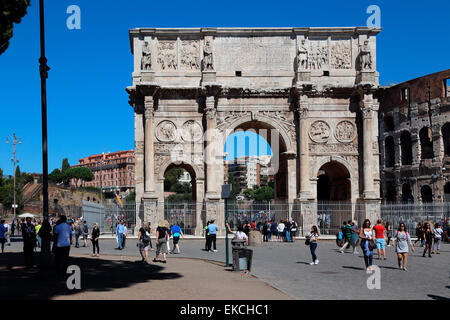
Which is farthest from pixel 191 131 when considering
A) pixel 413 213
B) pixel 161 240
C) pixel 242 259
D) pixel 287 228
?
pixel 242 259

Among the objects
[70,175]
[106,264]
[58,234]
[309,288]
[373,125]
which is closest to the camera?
[309,288]

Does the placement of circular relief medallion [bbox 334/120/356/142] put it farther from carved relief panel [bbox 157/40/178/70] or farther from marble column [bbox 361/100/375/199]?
carved relief panel [bbox 157/40/178/70]

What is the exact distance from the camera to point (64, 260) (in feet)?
40.1

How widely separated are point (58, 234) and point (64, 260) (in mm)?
612

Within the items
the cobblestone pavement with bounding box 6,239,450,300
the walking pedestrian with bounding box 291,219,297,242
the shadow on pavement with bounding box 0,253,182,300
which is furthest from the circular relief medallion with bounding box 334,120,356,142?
the shadow on pavement with bounding box 0,253,182,300

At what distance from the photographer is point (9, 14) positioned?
1106 centimetres

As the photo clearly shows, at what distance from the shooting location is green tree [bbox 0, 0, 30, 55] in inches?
431

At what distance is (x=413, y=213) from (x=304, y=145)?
6793 millimetres

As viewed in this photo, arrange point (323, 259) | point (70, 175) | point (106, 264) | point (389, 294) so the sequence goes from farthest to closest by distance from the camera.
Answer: point (70, 175)
point (323, 259)
point (106, 264)
point (389, 294)

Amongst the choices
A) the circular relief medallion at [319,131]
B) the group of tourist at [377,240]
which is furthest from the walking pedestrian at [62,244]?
the circular relief medallion at [319,131]

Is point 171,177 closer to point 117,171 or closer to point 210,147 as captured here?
point 117,171

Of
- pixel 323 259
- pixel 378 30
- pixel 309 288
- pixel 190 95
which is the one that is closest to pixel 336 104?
pixel 378 30

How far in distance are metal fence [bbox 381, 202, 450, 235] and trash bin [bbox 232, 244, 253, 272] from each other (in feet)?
55.6
